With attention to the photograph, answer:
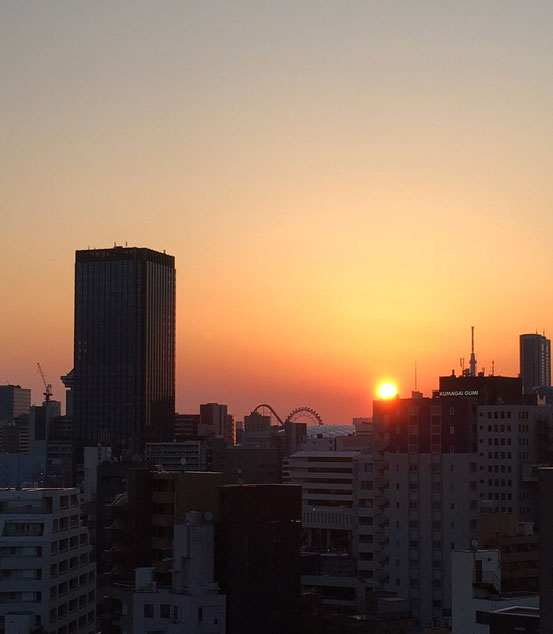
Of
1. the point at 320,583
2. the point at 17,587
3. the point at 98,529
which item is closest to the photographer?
the point at 17,587

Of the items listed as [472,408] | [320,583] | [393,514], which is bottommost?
[320,583]

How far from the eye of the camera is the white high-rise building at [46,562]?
105125 millimetres

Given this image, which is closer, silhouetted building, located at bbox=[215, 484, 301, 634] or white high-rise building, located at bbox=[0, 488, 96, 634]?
silhouetted building, located at bbox=[215, 484, 301, 634]

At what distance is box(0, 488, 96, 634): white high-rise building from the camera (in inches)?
4139

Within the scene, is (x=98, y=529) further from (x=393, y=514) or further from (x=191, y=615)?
(x=191, y=615)

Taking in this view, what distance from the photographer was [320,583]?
496 feet

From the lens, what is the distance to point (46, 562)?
10712 centimetres

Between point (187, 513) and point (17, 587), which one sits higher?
point (187, 513)

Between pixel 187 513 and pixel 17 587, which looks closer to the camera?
pixel 187 513

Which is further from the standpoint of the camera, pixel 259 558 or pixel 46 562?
pixel 46 562

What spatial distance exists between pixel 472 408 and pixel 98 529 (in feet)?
178

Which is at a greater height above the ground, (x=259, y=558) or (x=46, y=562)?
(x=259, y=558)

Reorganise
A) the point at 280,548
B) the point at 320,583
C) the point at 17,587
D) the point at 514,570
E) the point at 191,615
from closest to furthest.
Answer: the point at 191,615, the point at 280,548, the point at 17,587, the point at 514,570, the point at 320,583

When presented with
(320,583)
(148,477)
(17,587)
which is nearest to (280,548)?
(148,477)
